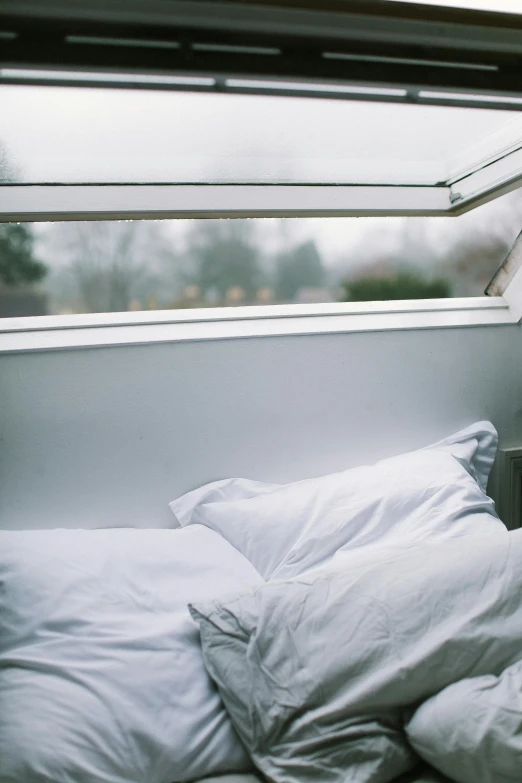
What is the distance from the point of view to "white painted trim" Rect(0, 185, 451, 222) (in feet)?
4.91

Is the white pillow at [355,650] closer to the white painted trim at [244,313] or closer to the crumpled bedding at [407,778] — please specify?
the crumpled bedding at [407,778]

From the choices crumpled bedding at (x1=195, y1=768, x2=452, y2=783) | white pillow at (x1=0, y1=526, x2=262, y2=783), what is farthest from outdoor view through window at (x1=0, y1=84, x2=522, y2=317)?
crumpled bedding at (x1=195, y1=768, x2=452, y2=783)

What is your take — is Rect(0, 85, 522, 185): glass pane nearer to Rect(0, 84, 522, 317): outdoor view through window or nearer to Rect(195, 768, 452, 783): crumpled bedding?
Rect(0, 84, 522, 317): outdoor view through window

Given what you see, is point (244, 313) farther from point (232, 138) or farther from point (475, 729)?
point (475, 729)

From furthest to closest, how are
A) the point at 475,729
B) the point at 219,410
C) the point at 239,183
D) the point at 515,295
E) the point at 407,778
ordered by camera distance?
the point at 515,295 < the point at 219,410 < the point at 239,183 < the point at 407,778 < the point at 475,729

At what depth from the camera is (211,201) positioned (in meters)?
1.60

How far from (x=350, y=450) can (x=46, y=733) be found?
1230 mm

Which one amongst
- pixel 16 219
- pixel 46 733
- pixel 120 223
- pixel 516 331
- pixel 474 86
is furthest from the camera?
pixel 516 331

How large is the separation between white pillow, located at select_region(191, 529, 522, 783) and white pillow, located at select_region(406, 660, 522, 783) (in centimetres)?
2

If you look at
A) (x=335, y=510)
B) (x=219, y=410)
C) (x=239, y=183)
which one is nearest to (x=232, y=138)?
(x=239, y=183)

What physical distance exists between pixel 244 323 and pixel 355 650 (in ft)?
3.46

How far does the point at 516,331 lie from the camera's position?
217 centimetres

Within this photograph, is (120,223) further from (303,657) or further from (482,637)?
(482,637)

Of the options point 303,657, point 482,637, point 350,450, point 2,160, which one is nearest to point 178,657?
point 303,657
